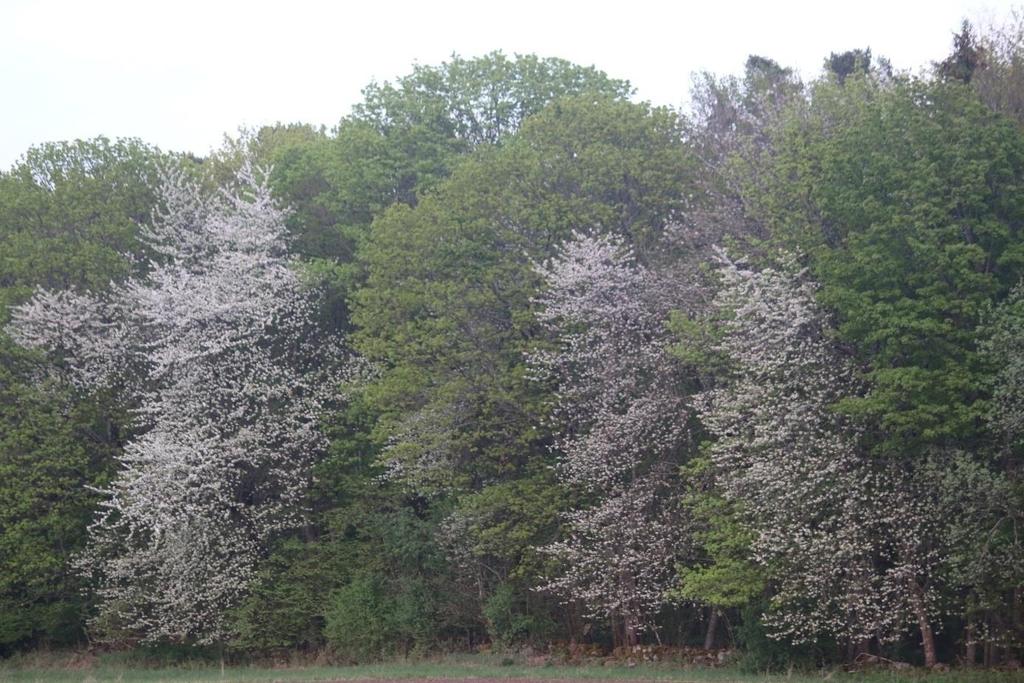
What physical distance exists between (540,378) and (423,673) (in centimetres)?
859

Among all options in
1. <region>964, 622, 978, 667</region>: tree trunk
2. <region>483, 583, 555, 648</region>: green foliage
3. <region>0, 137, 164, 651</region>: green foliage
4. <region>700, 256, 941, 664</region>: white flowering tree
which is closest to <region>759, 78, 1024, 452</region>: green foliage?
<region>700, 256, 941, 664</region>: white flowering tree

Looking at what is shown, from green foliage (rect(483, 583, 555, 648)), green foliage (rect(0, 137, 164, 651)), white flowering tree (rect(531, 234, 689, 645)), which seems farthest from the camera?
green foliage (rect(0, 137, 164, 651))

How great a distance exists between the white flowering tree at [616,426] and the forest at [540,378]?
0.11m

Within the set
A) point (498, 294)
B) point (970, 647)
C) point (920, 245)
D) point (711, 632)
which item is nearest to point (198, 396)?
point (498, 294)

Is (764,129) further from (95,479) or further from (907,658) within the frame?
(95,479)

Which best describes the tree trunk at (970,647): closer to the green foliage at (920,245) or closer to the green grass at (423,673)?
the green grass at (423,673)

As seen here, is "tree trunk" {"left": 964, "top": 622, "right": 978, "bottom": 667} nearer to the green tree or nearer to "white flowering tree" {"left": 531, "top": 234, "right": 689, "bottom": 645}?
"white flowering tree" {"left": 531, "top": 234, "right": 689, "bottom": 645}

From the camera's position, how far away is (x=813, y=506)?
2589 cm

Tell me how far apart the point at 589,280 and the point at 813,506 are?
30.2 feet

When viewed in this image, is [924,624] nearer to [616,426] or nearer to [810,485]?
[810,485]

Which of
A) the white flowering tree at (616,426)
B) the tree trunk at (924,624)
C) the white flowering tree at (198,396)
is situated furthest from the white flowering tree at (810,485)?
the white flowering tree at (198,396)

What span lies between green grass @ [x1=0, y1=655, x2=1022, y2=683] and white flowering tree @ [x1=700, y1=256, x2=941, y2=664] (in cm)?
129

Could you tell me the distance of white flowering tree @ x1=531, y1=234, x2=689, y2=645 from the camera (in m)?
30.5

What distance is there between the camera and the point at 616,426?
30484 mm
